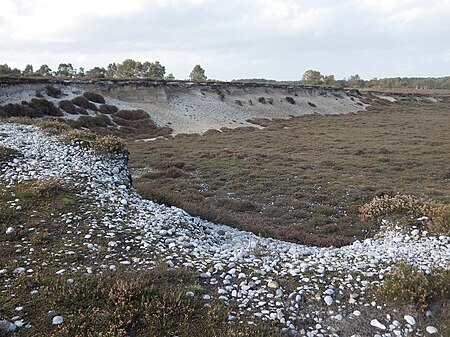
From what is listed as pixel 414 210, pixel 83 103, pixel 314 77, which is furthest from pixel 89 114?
pixel 314 77

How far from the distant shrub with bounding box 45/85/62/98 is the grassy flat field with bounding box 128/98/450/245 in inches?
708

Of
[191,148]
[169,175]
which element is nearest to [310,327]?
[169,175]

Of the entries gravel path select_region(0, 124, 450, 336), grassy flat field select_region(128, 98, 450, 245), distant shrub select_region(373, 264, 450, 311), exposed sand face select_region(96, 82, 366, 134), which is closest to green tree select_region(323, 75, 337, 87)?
exposed sand face select_region(96, 82, 366, 134)

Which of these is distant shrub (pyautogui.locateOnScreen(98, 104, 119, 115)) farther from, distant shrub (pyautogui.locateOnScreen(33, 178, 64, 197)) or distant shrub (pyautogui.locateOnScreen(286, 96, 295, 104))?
distant shrub (pyautogui.locateOnScreen(33, 178, 64, 197))

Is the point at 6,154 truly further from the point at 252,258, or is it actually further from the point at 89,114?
the point at 89,114

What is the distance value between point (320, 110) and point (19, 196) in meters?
86.9

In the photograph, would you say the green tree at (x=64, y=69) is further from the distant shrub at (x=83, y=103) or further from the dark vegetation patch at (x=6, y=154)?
the dark vegetation patch at (x=6, y=154)

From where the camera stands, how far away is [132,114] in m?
58.8

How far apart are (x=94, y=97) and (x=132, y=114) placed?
21.6ft

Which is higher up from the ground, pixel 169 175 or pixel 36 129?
pixel 36 129

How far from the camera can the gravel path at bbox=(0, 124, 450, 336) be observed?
25.9ft

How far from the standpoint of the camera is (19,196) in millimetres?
12570

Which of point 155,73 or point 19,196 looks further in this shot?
point 155,73

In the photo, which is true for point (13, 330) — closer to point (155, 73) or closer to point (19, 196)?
point (19, 196)
